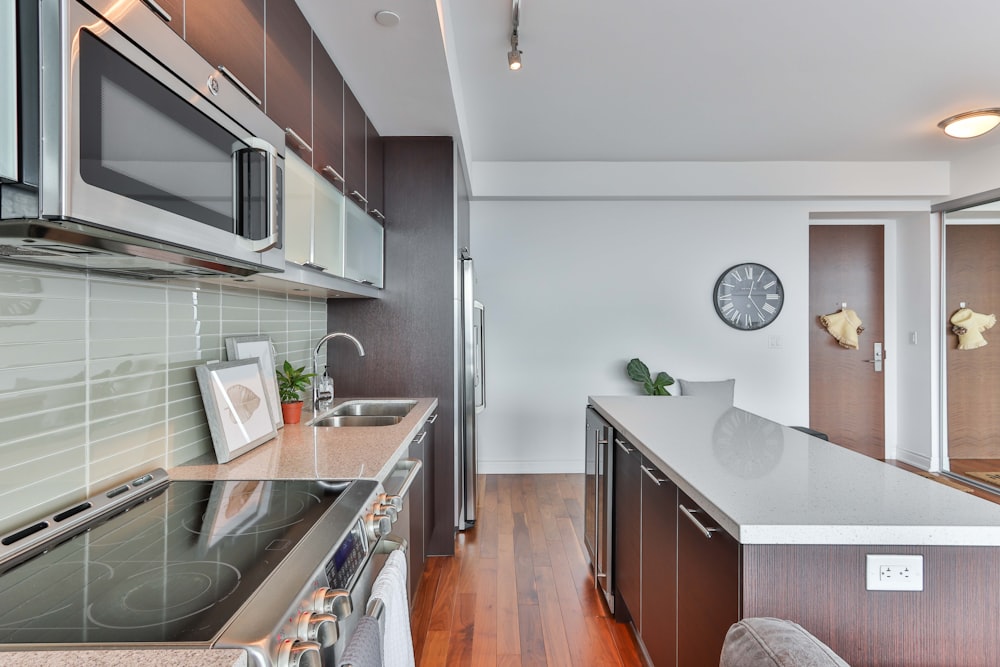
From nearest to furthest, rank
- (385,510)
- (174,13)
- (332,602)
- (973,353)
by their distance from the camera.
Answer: (332,602)
(174,13)
(385,510)
(973,353)

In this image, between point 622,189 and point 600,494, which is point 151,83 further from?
point 622,189

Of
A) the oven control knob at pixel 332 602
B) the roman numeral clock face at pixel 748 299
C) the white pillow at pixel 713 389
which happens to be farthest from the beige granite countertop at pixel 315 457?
the roman numeral clock face at pixel 748 299

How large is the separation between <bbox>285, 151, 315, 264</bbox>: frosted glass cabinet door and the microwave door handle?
43 centimetres

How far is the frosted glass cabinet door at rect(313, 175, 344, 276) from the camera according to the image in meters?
1.78

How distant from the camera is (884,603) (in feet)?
3.30

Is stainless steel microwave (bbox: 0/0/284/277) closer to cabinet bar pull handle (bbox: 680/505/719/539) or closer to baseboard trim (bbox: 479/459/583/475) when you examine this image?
cabinet bar pull handle (bbox: 680/505/719/539)

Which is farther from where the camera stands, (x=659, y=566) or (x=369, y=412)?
(x=369, y=412)

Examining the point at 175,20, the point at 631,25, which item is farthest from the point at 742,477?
the point at 631,25

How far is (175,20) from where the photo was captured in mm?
976

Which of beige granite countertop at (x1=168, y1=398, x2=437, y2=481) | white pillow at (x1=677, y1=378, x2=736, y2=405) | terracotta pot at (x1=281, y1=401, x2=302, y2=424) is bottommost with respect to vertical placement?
white pillow at (x1=677, y1=378, x2=736, y2=405)

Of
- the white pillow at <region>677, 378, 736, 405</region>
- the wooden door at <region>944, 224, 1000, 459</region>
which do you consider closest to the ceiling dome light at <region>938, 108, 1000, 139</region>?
the wooden door at <region>944, 224, 1000, 459</region>

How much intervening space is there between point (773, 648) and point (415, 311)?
2.39 meters

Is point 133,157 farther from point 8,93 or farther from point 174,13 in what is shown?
point 174,13

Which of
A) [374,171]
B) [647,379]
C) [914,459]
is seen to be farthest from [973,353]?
[374,171]
